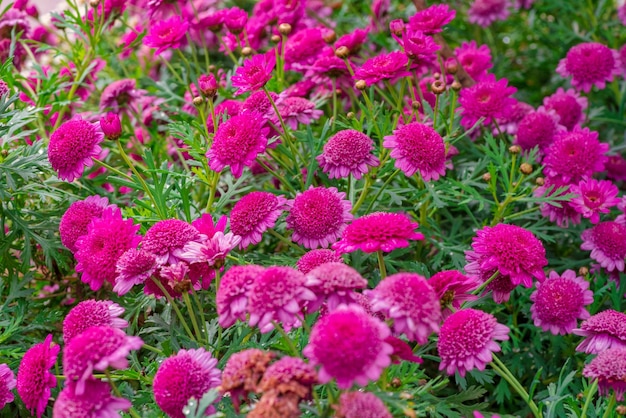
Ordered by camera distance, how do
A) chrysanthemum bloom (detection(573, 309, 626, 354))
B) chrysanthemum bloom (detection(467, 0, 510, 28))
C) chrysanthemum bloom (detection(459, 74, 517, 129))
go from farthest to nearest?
chrysanthemum bloom (detection(467, 0, 510, 28)), chrysanthemum bloom (detection(459, 74, 517, 129)), chrysanthemum bloom (detection(573, 309, 626, 354))

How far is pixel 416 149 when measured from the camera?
134 cm

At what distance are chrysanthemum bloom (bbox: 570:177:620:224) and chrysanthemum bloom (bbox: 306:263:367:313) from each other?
748 mm

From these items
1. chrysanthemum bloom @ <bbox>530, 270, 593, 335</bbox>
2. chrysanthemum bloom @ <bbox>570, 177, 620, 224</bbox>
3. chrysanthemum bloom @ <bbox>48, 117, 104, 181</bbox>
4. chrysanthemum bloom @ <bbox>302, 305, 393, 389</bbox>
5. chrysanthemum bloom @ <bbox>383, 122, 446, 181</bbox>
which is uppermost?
chrysanthemum bloom @ <bbox>48, 117, 104, 181</bbox>

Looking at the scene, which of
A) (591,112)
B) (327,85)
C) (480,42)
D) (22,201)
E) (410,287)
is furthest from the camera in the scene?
(480,42)

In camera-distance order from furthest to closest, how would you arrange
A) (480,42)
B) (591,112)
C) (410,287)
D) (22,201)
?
(480,42) < (591,112) < (22,201) < (410,287)

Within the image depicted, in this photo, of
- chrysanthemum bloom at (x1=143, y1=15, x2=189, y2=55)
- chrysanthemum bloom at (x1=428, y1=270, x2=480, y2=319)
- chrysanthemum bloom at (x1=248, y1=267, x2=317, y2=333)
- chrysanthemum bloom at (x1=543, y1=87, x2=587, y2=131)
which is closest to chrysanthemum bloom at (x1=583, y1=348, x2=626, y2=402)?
chrysanthemum bloom at (x1=428, y1=270, x2=480, y2=319)

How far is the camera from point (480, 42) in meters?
2.74

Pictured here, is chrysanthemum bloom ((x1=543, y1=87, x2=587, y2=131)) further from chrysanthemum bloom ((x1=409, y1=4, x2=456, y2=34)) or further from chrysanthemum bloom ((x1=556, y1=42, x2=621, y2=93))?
chrysanthemum bloom ((x1=409, y1=4, x2=456, y2=34))

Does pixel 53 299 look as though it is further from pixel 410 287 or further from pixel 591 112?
pixel 591 112

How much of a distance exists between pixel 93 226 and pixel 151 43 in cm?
66

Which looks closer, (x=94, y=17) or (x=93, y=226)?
(x=93, y=226)

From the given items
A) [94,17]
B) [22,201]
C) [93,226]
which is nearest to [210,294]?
[93,226]

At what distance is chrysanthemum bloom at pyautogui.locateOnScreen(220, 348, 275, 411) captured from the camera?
903mm

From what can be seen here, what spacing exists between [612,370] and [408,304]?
359mm
